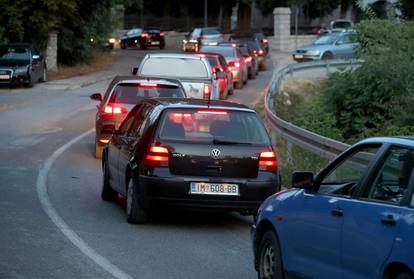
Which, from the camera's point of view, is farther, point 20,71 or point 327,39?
point 327,39

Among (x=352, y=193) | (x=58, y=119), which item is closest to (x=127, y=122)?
(x=352, y=193)

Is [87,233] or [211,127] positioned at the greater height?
[211,127]

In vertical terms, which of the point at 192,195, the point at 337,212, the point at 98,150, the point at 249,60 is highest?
the point at 337,212

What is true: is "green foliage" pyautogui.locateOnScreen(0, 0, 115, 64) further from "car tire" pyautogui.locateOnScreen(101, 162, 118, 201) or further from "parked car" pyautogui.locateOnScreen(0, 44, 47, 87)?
"car tire" pyautogui.locateOnScreen(101, 162, 118, 201)

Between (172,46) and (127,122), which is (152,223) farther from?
(172,46)

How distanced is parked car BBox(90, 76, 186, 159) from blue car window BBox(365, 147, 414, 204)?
38.0 ft

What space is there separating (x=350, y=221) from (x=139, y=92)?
11973 mm

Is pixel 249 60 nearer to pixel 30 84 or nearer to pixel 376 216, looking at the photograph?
pixel 30 84

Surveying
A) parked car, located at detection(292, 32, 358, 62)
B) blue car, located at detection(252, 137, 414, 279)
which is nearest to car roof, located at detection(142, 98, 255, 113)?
blue car, located at detection(252, 137, 414, 279)

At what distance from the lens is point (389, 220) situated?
6.40 m

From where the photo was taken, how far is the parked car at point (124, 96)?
18453 mm

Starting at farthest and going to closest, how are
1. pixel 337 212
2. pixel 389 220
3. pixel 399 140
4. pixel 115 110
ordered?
pixel 115 110 → pixel 337 212 → pixel 399 140 → pixel 389 220

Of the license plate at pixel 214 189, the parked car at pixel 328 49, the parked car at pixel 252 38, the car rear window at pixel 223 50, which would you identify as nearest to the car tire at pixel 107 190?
the license plate at pixel 214 189

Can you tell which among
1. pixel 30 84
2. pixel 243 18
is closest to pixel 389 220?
Result: pixel 30 84
